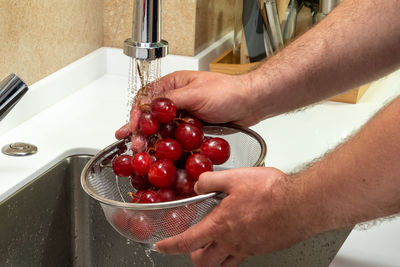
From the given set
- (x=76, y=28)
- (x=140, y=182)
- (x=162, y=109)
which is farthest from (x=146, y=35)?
(x=76, y=28)

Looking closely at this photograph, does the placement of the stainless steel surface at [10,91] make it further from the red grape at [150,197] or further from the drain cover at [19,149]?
the red grape at [150,197]

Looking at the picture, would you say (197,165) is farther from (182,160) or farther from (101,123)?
(101,123)

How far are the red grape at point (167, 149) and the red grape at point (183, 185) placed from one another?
0.03 meters

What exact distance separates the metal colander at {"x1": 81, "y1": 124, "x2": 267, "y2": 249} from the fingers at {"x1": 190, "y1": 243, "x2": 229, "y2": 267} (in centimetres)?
5

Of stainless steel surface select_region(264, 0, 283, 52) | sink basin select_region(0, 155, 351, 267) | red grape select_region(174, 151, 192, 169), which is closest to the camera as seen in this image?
red grape select_region(174, 151, 192, 169)

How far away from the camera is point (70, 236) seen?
133cm

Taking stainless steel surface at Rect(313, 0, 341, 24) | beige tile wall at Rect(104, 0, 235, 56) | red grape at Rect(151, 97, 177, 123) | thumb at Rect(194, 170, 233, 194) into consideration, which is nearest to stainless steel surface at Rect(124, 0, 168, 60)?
red grape at Rect(151, 97, 177, 123)

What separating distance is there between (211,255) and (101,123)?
1.69 ft

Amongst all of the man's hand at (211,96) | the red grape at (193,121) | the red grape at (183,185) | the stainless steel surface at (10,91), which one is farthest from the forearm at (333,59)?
the stainless steel surface at (10,91)

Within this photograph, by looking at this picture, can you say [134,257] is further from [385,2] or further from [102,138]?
[385,2]

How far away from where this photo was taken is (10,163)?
3.99 feet

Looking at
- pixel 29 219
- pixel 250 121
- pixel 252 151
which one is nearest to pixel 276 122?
pixel 250 121

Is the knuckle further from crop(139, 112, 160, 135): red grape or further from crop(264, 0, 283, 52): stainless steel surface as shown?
crop(264, 0, 283, 52): stainless steel surface

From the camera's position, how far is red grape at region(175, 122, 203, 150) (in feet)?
3.35
